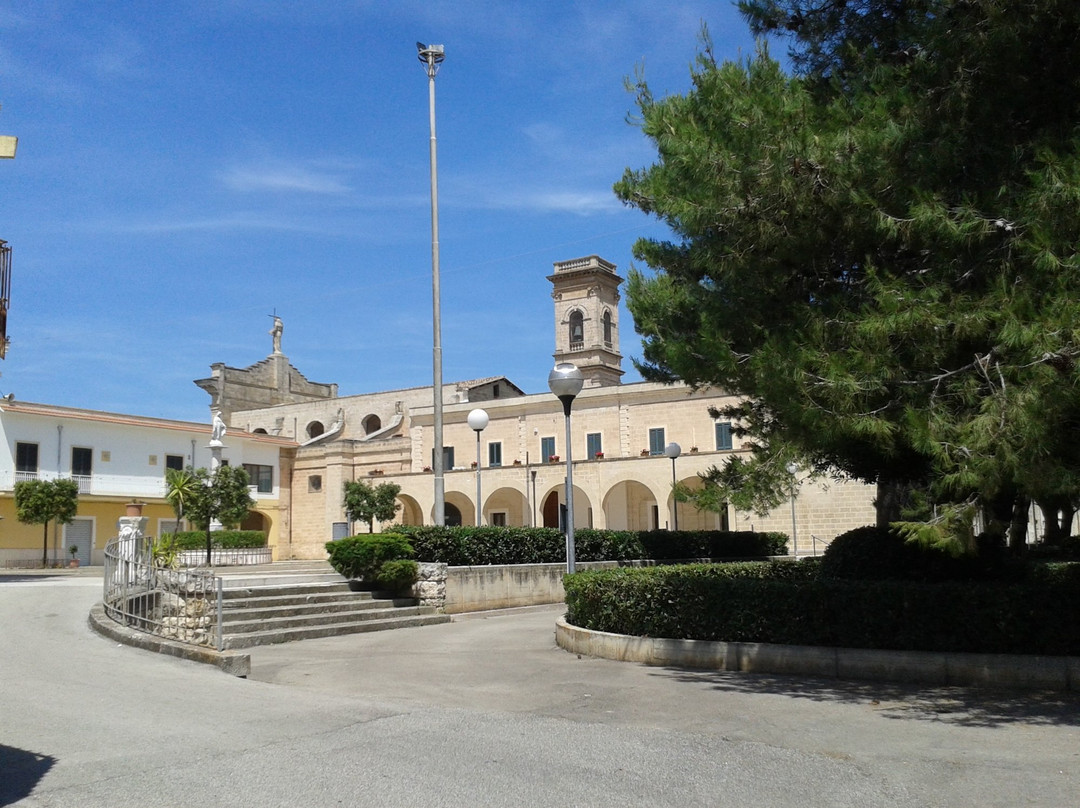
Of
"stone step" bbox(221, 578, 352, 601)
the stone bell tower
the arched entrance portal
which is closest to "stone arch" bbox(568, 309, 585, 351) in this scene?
the stone bell tower

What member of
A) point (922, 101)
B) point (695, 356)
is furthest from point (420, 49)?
point (922, 101)

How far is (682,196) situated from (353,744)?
17.6 ft

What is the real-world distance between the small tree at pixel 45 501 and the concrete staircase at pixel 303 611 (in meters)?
25.5

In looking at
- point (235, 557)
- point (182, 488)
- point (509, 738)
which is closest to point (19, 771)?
point (509, 738)

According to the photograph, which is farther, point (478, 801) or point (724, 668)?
point (724, 668)

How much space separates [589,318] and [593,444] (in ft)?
42.9

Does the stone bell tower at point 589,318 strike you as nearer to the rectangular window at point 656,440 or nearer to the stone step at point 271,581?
the rectangular window at point 656,440

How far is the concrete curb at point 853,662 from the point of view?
796 centimetres

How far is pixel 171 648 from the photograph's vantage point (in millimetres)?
10117

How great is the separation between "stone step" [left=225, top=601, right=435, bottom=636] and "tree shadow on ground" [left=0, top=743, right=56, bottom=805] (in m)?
5.91

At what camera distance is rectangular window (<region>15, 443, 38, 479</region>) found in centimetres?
3931

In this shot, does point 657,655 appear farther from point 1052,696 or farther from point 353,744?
point 353,744

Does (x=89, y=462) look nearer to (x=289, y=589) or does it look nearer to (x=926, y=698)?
(x=289, y=589)

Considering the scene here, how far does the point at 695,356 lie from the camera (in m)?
9.60
